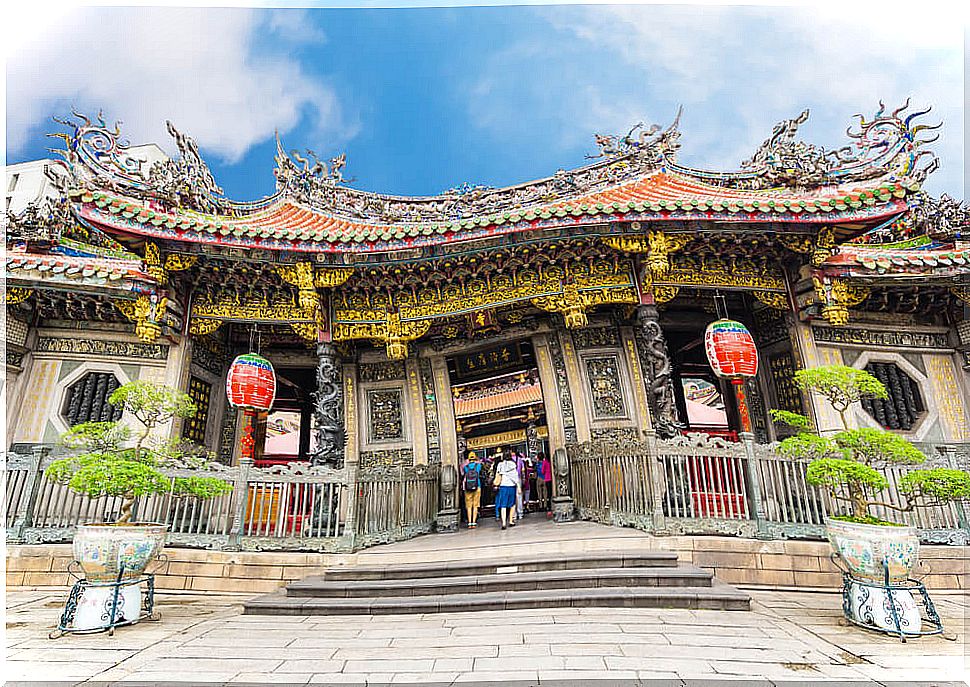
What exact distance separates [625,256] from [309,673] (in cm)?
726

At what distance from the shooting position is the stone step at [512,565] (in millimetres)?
5980

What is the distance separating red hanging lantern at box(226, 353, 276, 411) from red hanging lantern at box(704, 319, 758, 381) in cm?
685

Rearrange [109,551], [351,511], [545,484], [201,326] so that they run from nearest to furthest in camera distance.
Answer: [109,551]
[351,511]
[201,326]
[545,484]

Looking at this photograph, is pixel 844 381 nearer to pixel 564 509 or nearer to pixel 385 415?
pixel 564 509

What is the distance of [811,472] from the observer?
5219 millimetres

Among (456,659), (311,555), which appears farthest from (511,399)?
(456,659)

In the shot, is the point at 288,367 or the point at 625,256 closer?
the point at 625,256

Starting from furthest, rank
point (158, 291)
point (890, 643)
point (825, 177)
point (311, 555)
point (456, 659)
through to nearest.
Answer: point (825, 177)
point (158, 291)
point (311, 555)
point (890, 643)
point (456, 659)

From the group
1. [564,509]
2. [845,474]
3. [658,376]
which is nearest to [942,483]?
[845,474]

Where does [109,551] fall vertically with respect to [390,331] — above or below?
below

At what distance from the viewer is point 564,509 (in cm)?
A: 883

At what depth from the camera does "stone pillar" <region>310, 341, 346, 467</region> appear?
28.3ft

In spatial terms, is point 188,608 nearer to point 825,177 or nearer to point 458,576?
point 458,576

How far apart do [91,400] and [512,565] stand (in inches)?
303
